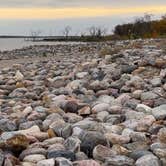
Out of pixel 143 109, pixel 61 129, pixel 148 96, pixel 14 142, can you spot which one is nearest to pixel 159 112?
pixel 143 109

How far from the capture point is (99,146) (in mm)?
3598

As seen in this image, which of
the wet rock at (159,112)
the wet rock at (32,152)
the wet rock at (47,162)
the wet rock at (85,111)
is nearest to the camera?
the wet rock at (47,162)

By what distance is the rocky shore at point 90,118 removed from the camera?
352 centimetres

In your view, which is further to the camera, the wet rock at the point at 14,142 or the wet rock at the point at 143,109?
the wet rock at the point at 143,109

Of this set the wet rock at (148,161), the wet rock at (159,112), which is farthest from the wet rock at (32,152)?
the wet rock at (159,112)

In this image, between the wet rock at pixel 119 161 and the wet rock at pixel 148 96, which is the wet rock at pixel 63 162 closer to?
the wet rock at pixel 119 161

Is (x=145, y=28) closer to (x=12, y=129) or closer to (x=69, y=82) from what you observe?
(x=69, y=82)

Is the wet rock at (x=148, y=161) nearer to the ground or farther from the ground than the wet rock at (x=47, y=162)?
nearer to the ground

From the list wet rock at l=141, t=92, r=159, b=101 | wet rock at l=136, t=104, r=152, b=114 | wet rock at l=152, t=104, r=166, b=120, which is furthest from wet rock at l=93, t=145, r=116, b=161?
wet rock at l=141, t=92, r=159, b=101

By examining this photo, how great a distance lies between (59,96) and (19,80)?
2.57 meters

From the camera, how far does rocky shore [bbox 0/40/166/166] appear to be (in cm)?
352

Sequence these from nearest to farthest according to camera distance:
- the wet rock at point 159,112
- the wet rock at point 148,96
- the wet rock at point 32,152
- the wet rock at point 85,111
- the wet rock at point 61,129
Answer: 1. the wet rock at point 32,152
2. the wet rock at point 61,129
3. the wet rock at point 159,112
4. the wet rock at point 85,111
5. the wet rock at point 148,96

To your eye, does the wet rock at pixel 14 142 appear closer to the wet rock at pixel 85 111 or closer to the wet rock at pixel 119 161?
the wet rock at pixel 119 161

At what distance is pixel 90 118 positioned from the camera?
4.69 metres
